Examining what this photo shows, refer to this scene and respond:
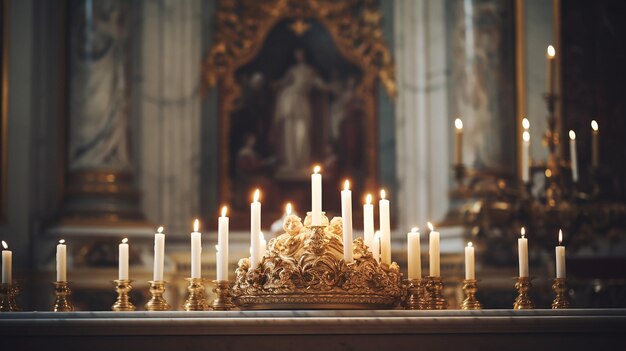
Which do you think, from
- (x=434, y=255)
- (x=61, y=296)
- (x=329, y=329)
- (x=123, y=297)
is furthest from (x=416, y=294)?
(x=61, y=296)

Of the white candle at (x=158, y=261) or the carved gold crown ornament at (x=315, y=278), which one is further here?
the white candle at (x=158, y=261)

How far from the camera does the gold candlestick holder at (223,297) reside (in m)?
5.09

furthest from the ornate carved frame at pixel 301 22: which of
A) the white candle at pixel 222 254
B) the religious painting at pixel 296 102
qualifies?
the white candle at pixel 222 254

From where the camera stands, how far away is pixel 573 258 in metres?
10.2

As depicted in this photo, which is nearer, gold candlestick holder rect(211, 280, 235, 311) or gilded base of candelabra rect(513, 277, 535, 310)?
gold candlestick holder rect(211, 280, 235, 311)

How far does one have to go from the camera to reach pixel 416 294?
206 inches

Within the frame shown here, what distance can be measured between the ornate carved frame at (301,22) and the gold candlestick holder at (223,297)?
6683 mm

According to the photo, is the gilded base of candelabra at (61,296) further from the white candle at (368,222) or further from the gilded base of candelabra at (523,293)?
the gilded base of candelabra at (523,293)

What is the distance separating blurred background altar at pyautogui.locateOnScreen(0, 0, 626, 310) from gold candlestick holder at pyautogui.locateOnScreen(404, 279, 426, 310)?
446 centimetres

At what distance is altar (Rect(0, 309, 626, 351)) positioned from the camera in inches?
181

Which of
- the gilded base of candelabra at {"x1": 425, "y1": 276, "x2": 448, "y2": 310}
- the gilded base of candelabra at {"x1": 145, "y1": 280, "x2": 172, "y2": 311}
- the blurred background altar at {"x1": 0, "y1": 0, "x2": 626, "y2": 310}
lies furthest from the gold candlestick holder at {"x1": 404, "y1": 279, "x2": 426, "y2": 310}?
the blurred background altar at {"x1": 0, "y1": 0, "x2": 626, "y2": 310}

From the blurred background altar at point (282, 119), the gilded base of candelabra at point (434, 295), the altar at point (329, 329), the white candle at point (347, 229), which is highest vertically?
the blurred background altar at point (282, 119)

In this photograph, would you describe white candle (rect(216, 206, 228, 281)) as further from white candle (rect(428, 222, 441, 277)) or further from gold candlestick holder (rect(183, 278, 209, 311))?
white candle (rect(428, 222, 441, 277))

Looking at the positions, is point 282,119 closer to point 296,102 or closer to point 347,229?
point 296,102
